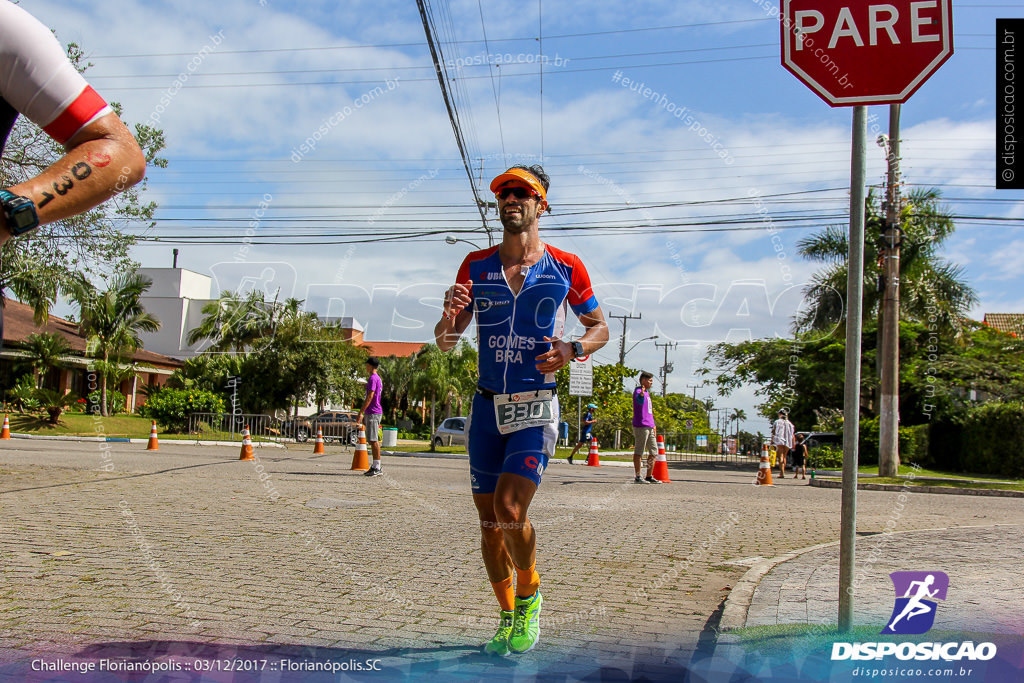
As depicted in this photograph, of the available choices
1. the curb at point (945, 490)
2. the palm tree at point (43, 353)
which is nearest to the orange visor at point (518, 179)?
the curb at point (945, 490)

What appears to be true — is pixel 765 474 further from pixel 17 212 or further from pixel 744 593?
pixel 17 212

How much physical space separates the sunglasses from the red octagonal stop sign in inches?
58.0

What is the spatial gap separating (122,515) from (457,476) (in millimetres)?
7829

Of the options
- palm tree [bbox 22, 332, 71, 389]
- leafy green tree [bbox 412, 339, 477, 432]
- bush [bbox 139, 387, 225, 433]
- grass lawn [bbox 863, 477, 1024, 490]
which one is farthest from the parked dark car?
grass lawn [bbox 863, 477, 1024, 490]

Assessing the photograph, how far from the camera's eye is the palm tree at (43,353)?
32.1m

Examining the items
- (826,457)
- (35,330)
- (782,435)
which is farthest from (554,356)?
(35,330)

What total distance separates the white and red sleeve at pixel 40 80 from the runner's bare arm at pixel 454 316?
221 cm

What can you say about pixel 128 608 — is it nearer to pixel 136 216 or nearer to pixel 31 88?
pixel 31 88

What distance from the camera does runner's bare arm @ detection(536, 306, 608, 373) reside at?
3.76m

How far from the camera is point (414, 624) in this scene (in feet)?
13.9

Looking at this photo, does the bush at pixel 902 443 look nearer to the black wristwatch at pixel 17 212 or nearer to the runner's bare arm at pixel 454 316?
the runner's bare arm at pixel 454 316

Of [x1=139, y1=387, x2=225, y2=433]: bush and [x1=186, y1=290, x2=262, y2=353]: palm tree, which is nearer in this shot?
[x1=139, y1=387, x2=225, y2=433]: bush

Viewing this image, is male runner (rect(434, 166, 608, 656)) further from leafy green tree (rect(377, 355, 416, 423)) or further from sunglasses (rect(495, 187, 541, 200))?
leafy green tree (rect(377, 355, 416, 423))

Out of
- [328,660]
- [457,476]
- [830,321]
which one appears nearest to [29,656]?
[328,660]
